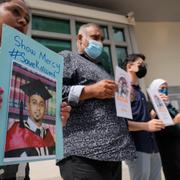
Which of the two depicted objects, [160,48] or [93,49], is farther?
[160,48]

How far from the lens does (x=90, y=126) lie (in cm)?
87

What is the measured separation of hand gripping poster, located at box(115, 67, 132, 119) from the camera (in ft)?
3.05

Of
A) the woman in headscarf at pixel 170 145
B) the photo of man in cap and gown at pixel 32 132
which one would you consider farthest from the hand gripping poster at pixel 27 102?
the woman in headscarf at pixel 170 145

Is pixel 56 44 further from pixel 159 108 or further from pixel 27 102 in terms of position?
pixel 27 102

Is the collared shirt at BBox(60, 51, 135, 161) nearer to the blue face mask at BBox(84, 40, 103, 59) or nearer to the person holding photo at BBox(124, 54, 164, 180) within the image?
the blue face mask at BBox(84, 40, 103, 59)

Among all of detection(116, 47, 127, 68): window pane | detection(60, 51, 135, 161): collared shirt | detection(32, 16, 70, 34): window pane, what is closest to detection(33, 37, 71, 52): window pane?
detection(32, 16, 70, 34): window pane

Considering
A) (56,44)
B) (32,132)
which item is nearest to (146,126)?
(32,132)

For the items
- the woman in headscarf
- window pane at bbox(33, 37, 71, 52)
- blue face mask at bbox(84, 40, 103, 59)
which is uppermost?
window pane at bbox(33, 37, 71, 52)

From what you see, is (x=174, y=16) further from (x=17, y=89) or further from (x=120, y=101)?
(x=17, y=89)

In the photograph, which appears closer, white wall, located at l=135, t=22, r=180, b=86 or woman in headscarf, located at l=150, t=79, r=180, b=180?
woman in headscarf, located at l=150, t=79, r=180, b=180

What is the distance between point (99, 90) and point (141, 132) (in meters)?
0.62

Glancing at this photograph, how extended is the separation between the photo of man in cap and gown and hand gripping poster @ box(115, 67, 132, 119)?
0.37 metres

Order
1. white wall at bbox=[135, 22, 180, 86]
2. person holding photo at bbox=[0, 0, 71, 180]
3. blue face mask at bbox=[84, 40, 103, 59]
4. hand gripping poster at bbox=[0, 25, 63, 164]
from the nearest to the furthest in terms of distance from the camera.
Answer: hand gripping poster at bbox=[0, 25, 63, 164], person holding photo at bbox=[0, 0, 71, 180], blue face mask at bbox=[84, 40, 103, 59], white wall at bbox=[135, 22, 180, 86]

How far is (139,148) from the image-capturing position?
51.8 inches
